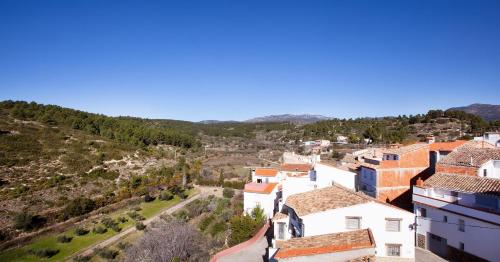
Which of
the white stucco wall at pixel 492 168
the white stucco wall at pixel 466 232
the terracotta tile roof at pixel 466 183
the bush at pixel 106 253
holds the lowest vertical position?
the bush at pixel 106 253

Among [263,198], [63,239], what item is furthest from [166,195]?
[263,198]

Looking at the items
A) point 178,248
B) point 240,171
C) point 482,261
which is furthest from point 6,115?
point 482,261

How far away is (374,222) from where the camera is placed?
63.0 feet

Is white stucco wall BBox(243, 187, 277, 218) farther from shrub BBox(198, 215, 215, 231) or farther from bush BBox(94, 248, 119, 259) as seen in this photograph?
bush BBox(94, 248, 119, 259)

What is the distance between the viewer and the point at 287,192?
1128 inches

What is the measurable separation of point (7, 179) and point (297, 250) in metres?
39.8

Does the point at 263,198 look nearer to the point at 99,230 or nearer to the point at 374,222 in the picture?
the point at 374,222

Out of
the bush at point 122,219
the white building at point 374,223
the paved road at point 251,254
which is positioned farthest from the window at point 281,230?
the bush at point 122,219

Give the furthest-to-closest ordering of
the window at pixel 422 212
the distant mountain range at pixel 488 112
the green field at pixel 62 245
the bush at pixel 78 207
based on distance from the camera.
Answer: the distant mountain range at pixel 488 112, the bush at pixel 78 207, the green field at pixel 62 245, the window at pixel 422 212

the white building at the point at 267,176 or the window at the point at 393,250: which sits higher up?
the white building at the point at 267,176

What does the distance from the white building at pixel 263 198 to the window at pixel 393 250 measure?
13.5 meters

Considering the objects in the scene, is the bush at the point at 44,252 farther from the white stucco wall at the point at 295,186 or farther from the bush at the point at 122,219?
the white stucco wall at the point at 295,186

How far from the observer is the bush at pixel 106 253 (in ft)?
84.4

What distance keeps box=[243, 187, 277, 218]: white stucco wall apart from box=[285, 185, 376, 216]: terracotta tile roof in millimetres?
7364
